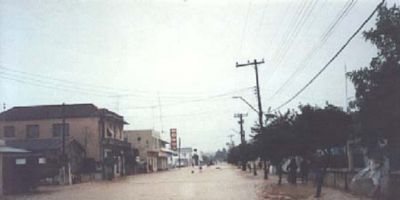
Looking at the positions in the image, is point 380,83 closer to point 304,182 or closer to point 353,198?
point 353,198

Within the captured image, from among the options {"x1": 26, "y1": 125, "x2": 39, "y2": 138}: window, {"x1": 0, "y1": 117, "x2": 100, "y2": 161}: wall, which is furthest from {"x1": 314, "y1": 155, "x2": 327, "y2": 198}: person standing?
{"x1": 26, "y1": 125, "x2": 39, "y2": 138}: window

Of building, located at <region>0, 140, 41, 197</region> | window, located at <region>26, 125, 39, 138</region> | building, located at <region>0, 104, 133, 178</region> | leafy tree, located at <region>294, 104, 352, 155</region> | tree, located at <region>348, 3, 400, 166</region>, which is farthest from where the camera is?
window, located at <region>26, 125, 39, 138</region>

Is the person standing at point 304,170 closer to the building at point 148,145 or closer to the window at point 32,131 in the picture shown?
the window at point 32,131

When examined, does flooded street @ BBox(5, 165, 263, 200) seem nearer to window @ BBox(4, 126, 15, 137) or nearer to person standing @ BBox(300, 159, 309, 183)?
person standing @ BBox(300, 159, 309, 183)

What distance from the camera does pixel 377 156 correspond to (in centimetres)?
2111

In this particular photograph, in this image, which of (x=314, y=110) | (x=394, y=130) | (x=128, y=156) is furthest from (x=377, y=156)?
(x=128, y=156)

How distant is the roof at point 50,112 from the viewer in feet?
254

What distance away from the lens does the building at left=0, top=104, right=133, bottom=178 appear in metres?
76.1

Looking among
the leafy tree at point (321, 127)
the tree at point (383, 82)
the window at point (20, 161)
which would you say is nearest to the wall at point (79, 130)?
the window at point (20, 161)

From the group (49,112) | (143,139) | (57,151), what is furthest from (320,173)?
(143,139)

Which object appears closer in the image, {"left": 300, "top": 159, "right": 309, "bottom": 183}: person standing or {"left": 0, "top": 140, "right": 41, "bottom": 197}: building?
{"left": 0, "top": 140, "right": 41, "bottom": 197}: building

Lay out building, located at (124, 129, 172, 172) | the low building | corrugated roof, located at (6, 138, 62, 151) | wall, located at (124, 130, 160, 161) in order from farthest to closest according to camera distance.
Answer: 1. wall, located at (124, 130, 160, 161)
2. building, located at (124, 129, 172, 172)
3. corrugated roof, located at (6, 138, 62, 151)
4. the low building

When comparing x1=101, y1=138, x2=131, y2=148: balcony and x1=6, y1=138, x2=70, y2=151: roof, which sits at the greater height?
x1=101, y1=138, x2=131, y2=148: balcony

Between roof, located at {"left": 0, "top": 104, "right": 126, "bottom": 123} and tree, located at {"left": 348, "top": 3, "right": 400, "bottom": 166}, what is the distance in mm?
61588
